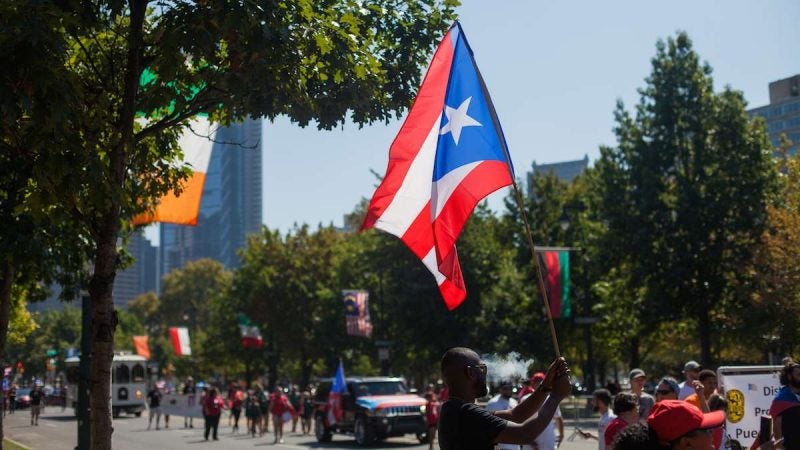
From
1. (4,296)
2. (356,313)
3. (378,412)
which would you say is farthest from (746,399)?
(356,313)

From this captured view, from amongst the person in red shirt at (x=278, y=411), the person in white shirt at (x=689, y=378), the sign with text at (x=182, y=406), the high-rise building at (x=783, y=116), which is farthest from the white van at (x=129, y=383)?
the high-rise building at (x=783, y=116)

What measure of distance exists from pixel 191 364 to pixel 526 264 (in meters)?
56.2

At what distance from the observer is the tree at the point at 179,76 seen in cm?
909

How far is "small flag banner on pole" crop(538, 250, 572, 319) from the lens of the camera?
30.8m

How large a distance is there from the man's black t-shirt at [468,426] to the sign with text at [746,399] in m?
8.55

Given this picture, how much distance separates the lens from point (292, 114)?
37.3ft

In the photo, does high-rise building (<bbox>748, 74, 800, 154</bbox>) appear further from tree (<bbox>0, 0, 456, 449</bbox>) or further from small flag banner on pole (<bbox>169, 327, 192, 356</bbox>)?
tree (<bbox>0, 0, 456, 449</bbox>)

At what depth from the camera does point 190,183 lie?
1477 cm

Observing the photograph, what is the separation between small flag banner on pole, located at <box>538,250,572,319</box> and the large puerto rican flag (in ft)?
78.3

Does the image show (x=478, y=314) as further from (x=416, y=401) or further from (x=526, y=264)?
(x=416, y=401)

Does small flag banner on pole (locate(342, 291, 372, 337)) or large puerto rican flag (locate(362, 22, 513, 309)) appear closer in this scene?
large puerto rican flag (locate(362, 22, 513, 309))

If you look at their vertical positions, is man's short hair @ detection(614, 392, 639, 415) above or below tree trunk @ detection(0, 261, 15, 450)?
below

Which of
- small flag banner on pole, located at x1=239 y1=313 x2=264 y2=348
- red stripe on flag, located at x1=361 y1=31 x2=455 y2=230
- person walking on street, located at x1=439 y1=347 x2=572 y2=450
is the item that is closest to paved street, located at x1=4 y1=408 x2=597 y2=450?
small flag banner on pole, located at x1=239 y1=313 x2=264 y2=348

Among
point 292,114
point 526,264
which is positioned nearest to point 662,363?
point 526,264
